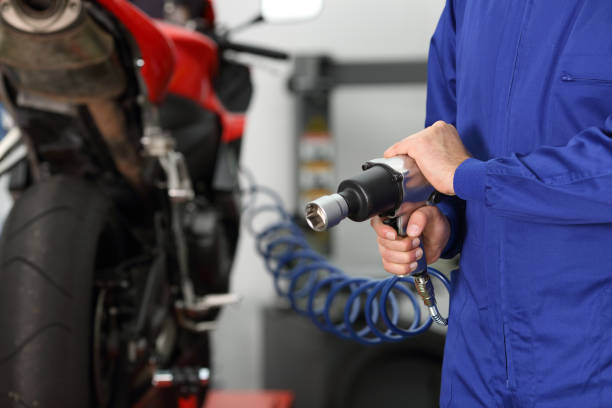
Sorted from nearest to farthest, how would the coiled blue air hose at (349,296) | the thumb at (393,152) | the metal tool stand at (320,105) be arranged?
1. the thumb at (393,152)
2. the coiled blue air hose at (349,296)
3. the metal tool stand at (320,105)

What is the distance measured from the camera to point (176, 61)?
1277 millimetres

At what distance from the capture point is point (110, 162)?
128 centimetres

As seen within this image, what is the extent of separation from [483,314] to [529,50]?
1.00ft

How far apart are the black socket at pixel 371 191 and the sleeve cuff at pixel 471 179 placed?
0.21 ft

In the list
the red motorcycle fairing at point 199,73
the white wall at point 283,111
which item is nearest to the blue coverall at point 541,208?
the red motorcycle fairing at point 199,73

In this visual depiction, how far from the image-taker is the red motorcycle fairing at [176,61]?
107 cm

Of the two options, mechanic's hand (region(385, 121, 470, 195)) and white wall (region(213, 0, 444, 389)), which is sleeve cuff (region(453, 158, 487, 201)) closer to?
mechanic's hand (region(385, 121, 470, 195))

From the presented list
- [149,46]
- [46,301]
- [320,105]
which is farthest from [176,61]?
[320,105]

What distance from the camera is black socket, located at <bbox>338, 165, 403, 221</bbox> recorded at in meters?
0.61

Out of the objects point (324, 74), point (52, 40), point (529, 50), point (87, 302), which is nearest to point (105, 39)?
point (52, 40)

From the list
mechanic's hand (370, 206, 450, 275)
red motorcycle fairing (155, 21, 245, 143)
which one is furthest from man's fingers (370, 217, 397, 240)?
red motorcycle fairing (155, 21, 245, 143)

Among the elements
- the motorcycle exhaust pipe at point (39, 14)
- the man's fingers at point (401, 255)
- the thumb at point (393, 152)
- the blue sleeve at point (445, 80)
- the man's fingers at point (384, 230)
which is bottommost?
the man's fingers at point (401, 255)

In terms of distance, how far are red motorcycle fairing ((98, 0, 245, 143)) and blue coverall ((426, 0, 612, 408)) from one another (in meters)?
0.64

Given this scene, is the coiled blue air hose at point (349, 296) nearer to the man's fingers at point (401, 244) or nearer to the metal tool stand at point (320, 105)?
the man's fingers at point (401, 244)
